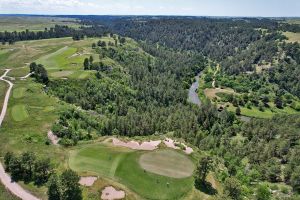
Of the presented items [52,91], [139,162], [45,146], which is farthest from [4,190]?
[52,91]

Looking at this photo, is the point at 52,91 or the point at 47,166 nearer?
the point at 47,166

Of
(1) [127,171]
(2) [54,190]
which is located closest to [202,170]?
(1) [127,171]

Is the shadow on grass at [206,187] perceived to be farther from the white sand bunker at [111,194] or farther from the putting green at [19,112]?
the putting green at [19,112]

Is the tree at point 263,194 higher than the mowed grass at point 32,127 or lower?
lower

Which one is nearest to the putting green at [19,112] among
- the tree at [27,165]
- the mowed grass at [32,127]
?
the mowed grass at [32,127]

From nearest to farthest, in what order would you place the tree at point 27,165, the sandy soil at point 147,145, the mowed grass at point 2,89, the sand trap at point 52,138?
the tree at point 27,165 → the sandy soil at point 147,145 → the sand trap at point 52,138 → the mowed grass at point 2,89

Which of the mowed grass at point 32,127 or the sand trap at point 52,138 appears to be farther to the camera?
the sand trap at point 52,138

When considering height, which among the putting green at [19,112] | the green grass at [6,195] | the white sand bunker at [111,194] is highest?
the putting green at [19,112]

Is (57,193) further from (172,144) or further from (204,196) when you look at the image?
(172,144)
